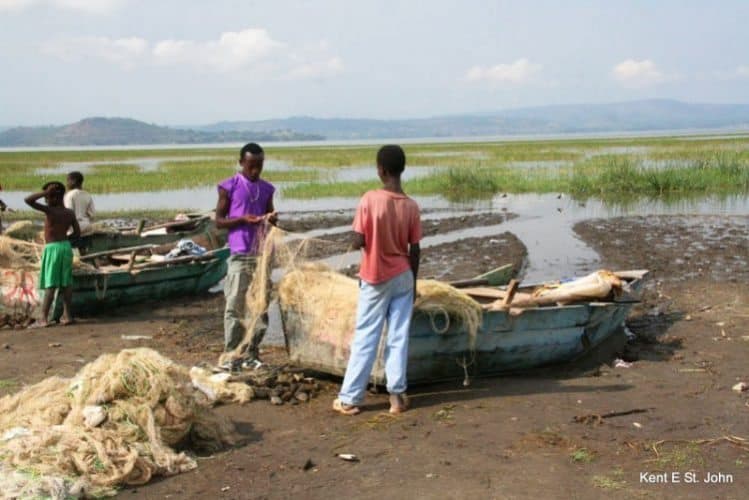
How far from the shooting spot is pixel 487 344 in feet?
21.3

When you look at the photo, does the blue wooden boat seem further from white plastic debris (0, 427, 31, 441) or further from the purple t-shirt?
white plastic debris (0, 427, 31, 441)

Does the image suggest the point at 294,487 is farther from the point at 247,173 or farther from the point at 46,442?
the point at 247,173

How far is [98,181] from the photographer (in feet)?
107

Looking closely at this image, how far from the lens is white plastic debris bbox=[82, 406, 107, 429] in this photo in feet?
15.3

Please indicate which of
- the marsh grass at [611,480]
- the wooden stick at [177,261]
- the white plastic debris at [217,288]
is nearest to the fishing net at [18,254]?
the wooden stick at [177,261]

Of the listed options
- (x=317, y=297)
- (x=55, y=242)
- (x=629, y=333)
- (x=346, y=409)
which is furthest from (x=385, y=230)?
(x=55, y=242)

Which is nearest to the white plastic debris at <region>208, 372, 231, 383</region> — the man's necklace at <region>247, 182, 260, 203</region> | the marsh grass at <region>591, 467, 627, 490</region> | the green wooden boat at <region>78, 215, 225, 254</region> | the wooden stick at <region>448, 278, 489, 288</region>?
the man's necklace at <region>247, 182, 260, 203</region>

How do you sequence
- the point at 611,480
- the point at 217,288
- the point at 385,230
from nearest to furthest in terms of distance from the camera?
the point at 611,480 → the point at 385,230 → the point at 217,288

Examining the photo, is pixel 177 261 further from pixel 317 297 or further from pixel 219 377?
pixel 317 297

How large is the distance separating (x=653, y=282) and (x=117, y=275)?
22.5ft

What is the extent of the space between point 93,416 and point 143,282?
5531mm

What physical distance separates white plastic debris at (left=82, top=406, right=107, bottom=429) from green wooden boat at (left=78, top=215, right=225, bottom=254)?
22.8 feet

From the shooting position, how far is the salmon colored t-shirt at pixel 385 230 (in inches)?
215

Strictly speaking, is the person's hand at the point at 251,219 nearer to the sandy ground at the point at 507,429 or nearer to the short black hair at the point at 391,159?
the short black hair at the point at 391,159
